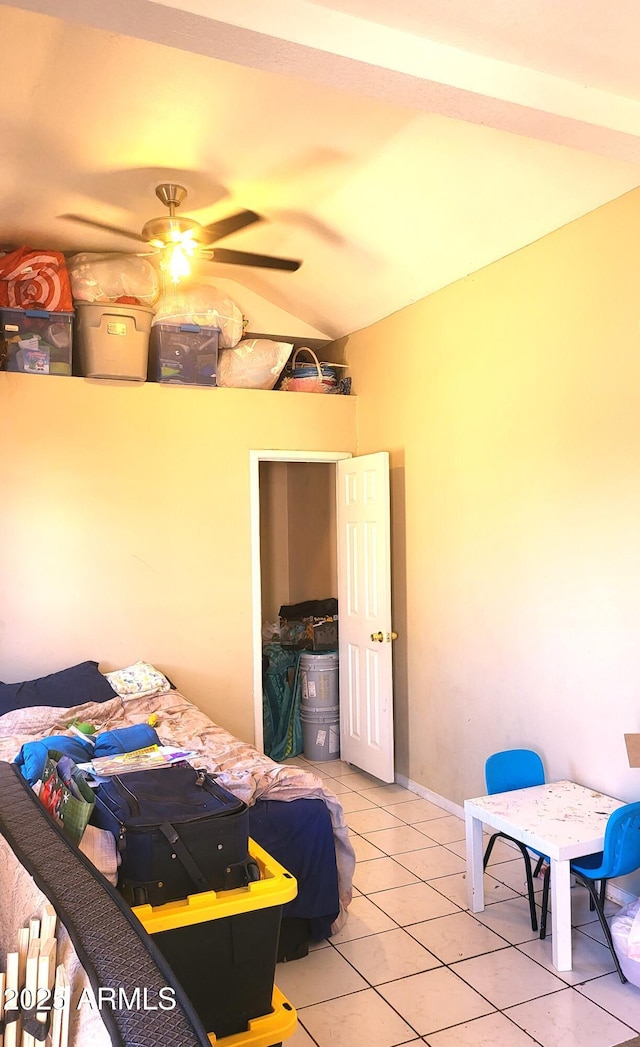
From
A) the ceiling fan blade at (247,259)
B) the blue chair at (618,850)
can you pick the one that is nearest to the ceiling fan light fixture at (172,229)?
the ceiling fan blade at (247,259)

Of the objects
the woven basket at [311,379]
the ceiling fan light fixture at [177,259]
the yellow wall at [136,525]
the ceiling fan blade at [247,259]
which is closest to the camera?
the ceiling fan light fixture at [177,259]

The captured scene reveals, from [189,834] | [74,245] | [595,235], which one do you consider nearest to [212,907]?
[189,834]

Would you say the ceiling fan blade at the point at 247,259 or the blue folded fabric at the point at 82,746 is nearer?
the blue folded fabric at the point at 82,746

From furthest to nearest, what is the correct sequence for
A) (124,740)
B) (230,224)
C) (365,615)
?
(365,615) < (230,224) < (124,740)

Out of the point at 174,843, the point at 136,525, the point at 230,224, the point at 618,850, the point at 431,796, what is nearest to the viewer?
the point at 174,843

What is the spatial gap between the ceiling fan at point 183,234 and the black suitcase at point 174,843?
7.71ft

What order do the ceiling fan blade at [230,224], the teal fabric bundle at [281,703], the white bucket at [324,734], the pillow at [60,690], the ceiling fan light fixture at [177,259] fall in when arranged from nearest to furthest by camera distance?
the ceiling fan blade at [230,224] < the ceiling fan light fixture at [177,259] < the pillow at [60,690] < the white bucket at [324,734] < the teal fabric bundle at [281,703]

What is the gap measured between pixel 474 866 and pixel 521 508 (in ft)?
5.24

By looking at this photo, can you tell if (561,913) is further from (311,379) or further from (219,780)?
(311,379)

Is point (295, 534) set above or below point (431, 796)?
above

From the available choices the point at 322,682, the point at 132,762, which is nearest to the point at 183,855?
the point at 132,762

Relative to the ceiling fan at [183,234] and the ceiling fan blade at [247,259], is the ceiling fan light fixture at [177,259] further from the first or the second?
the ceiling fan blade at [247,259]

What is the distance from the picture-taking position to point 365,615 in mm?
4812

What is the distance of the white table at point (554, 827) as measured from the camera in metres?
2.75
